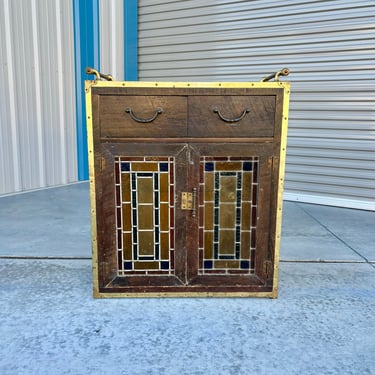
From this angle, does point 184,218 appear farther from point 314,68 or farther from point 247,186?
point 314,68

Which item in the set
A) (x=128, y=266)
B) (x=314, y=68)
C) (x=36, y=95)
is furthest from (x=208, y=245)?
(x=36, y=95)

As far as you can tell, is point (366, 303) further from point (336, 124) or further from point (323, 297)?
point (336, 124)

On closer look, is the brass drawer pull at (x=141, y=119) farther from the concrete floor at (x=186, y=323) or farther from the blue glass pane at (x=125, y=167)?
the concrete floor at (x=186, y=323)

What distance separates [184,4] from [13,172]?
3187 mm

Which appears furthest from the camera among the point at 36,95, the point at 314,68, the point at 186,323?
the point at 36,95

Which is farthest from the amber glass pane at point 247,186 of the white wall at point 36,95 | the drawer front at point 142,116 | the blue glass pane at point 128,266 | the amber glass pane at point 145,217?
the white wall at point 36,95

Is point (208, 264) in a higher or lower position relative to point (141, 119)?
lower

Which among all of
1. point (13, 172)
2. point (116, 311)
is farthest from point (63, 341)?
point (13, 172)

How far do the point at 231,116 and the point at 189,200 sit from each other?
0.47 metres

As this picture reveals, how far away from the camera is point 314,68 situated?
426 cm

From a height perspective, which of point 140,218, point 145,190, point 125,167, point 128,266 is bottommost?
point 128,266

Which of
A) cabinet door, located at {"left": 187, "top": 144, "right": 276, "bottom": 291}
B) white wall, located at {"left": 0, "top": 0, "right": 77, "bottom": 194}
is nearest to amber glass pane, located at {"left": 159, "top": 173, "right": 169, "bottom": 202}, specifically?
cabinet door, located at {"left": 187, "top": 144, "right": 276, "bottom": 291}

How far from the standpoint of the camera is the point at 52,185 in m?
5.09

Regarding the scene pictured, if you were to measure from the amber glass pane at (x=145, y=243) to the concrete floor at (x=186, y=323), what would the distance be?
26cm
